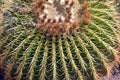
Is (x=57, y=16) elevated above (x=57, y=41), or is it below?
above

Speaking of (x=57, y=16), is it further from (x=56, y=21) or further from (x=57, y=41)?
(x=57, y=41)

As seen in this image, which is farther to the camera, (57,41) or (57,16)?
(57,16)

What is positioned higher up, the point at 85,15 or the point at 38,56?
the point at 85,15

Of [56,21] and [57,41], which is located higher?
[56,21]

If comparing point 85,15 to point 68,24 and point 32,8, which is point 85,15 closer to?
point 68,24

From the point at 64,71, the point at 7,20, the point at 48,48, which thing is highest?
the point at 7,20

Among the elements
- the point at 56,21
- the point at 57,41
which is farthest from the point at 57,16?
the point at 57,41

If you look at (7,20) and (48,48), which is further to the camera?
(7,20)

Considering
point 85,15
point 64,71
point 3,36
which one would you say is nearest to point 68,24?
point 85,15
